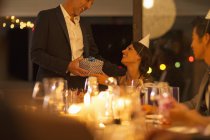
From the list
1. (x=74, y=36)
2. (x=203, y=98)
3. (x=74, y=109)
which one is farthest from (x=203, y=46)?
(x=74, y=36)

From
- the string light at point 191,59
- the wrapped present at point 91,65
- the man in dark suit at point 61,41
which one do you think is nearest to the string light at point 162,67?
the string light at point 191,59

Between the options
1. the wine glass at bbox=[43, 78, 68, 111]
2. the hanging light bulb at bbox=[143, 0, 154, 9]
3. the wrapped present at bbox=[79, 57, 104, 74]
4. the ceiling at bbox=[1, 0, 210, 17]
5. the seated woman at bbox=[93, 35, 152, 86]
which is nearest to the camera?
the wine glass at bbox=[43, 78, 68, 111]

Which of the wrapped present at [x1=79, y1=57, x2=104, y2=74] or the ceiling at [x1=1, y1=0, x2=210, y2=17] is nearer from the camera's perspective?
the wrapped present at [x1=79, y1=57, x2=104, y2=74]

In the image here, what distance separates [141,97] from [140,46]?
3.58ft

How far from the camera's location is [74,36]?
4.42 meters

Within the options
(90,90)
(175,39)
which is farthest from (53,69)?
(175,39)

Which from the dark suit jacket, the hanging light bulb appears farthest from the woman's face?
the hanging light bulb

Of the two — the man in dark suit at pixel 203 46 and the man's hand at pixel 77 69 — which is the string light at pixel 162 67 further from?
the man in dark suit at pixel 203 46

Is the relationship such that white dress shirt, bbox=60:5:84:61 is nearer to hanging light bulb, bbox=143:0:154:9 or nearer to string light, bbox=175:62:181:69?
hanging light bulb, bbox=143:0:154:9

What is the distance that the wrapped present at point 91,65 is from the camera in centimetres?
407

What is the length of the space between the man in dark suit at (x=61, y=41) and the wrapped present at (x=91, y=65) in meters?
0.14

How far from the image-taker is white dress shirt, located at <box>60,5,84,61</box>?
174 inches

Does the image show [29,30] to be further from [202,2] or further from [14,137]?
[14,137]

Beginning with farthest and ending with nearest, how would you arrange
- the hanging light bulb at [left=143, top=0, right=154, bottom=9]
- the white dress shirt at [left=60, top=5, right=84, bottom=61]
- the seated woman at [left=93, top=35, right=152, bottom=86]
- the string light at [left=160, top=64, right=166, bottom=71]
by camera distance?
the string light at [left=160, top=64, right=166, bottom=71], the hanging light bulb at [left=143, top=0, right=154, bottom=9], the white dress shirt at [left=60, top=5, right=84, bottom=61], the seated woman at [left=93, top=35, right=152, bottom=86]
